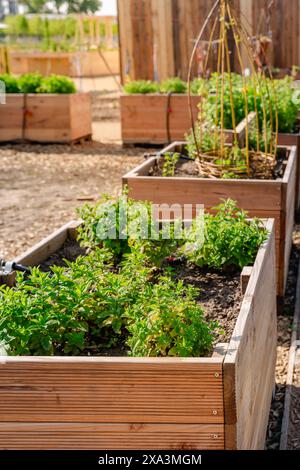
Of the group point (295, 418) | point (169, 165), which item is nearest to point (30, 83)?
point (169, 165)

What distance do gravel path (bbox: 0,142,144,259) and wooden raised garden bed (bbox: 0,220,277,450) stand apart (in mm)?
3806

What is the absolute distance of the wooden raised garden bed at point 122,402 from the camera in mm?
2332

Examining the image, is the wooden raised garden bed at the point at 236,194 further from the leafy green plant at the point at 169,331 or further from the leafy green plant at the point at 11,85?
the leafy green plant at the point at 11,85

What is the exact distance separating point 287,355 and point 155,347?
1.92m

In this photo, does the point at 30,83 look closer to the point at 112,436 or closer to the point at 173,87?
the point at 173,87

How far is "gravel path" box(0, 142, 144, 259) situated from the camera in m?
7.04

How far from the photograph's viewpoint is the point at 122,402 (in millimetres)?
2359

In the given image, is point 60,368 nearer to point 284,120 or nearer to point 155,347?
point 155,347

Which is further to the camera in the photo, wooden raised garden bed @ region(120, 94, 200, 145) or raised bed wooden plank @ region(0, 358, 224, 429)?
wooden raised garden bed @ region(120, 94, 200, 145)

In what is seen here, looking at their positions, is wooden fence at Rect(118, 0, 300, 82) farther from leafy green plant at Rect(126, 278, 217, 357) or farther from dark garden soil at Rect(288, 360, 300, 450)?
Answer: leafy green plant at Rect(126, 278, 217, 357)

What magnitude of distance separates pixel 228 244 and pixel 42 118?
8.13 m

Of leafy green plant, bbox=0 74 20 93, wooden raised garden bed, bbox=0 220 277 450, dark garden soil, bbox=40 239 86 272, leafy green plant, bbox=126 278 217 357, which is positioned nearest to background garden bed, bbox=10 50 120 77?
leafy green plant, bbox=0 74 20 93

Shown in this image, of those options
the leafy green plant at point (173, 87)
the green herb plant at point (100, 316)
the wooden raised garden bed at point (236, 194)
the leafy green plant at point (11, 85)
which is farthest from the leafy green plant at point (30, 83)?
the green herb plant at point (100, 316)
